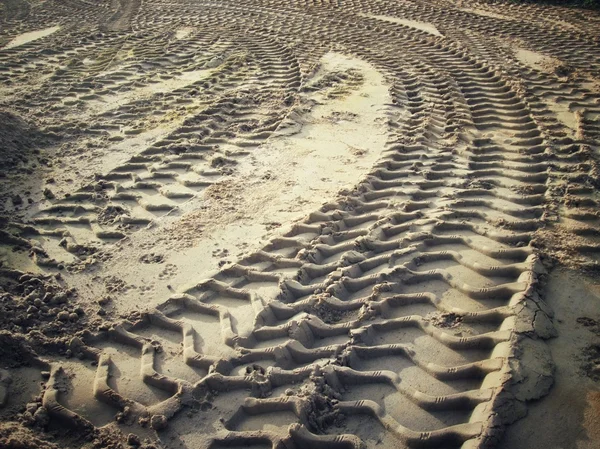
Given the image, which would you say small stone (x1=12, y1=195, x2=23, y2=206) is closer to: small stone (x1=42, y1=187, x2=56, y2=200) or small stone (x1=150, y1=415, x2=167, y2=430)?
small stone (x1=42, y1=187, x2=56, y2=200)

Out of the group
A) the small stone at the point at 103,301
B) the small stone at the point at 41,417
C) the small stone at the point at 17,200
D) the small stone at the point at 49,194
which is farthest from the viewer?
the small stone at the point at 49,194

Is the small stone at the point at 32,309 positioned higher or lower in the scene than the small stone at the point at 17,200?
higher

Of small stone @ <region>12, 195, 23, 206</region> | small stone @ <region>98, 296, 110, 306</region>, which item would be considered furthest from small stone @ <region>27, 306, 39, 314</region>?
small stone @ <region>12, 195, 23, 206</region>

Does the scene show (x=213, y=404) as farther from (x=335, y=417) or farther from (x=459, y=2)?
(x=459, y=2)


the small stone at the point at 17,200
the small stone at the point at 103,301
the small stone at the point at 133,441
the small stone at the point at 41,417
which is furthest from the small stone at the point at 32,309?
the small stone at the point at 17,200

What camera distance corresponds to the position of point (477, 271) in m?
3.54

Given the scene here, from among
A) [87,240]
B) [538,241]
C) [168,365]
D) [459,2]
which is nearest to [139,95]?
[87,240]

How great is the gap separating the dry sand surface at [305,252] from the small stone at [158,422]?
0.01m

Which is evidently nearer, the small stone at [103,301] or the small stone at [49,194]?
the small stone at [103,301]

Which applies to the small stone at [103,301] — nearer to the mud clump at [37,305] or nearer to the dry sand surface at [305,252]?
the dry sand surface at [305,252]

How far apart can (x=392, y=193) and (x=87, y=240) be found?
2.67m

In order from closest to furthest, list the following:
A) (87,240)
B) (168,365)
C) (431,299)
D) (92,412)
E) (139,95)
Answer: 1. (92,412)
2. (168,365)
3. (431,299)
4. (87,240)
5. (139,95)

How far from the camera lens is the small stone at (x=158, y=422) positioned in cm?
267

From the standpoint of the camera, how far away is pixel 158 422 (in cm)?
268
